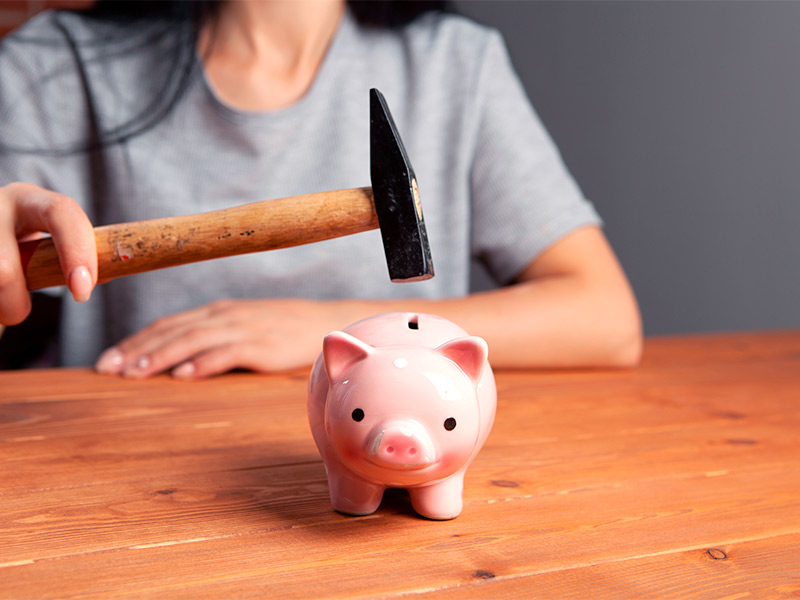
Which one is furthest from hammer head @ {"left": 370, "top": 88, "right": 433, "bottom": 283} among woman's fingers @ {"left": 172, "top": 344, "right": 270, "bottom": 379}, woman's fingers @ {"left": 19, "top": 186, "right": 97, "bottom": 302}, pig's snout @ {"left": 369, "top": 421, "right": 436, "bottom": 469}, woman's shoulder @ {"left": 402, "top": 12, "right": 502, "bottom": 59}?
woman's shoulder @ {"left": 402, "top": 12, "right": 502, "bottom": 59}

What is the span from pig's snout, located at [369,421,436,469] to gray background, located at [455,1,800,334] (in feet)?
6.56

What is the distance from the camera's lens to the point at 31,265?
64 centimetres

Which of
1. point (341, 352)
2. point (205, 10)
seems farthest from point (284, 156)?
point (341, 352)

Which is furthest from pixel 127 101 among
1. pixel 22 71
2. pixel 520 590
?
pixel 520 590

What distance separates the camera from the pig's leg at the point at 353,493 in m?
0.50

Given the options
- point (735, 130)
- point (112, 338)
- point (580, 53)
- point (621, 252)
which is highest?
point (580, 53)

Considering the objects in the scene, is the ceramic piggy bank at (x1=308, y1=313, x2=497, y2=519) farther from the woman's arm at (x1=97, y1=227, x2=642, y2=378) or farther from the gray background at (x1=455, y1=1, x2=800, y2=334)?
the gray background at (x1=455, y1=1, x2=800, y2=334)

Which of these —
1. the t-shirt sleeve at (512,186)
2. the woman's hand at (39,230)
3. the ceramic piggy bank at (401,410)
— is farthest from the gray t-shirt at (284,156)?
the ceramic piggy bank at (401,410)

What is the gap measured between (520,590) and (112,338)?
1.10 metres

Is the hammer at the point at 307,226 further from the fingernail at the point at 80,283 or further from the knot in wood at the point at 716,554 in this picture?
the knot in wood at the point at 716,554

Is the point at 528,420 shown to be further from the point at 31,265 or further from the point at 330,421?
the point at 31,265

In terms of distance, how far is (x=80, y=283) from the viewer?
57 centimetres

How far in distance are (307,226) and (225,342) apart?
0.39 m

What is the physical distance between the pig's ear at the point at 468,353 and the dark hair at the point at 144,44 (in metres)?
0.85
